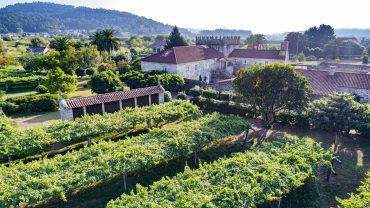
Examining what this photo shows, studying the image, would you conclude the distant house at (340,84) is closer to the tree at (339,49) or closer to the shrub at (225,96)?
the shrub at (225,96)

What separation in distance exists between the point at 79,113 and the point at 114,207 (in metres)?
20.0

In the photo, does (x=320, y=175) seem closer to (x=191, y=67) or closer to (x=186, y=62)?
(x=186, y=62)

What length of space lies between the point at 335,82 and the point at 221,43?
32.3m

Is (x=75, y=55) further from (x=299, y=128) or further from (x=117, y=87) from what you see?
(x=299, y=128)

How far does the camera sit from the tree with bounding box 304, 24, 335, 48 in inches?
4414

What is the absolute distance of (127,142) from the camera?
2052 cm

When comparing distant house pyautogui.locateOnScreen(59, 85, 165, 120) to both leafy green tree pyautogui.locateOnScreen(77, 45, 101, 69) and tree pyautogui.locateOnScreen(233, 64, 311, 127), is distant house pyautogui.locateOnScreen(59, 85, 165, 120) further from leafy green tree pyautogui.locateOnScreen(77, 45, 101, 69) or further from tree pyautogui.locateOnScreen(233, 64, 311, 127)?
leafy green tree pyautogui.locateOnScreen(77, 45, 101, 69)

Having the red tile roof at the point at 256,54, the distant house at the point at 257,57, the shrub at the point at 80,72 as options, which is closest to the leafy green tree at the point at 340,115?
the distant house at the point at 257,57

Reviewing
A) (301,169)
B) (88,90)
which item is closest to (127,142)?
(301,169)

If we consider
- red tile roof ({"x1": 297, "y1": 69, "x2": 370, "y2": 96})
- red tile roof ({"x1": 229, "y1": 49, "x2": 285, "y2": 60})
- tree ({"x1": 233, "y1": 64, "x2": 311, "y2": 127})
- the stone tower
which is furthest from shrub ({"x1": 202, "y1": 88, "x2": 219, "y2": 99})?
the stone tower

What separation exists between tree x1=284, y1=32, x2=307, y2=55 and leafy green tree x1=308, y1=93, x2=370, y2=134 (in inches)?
3389

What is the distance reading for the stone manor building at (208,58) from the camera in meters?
50.9

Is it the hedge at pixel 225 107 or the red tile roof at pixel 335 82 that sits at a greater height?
the red tile roof at pixel 335 82

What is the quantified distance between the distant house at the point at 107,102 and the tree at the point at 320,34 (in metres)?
94.4
